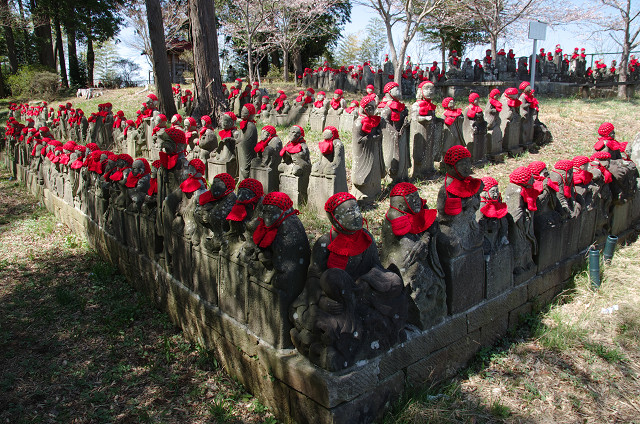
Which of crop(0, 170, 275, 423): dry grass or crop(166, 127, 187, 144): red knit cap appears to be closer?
crop(0, 170, 275, 423): dry grass

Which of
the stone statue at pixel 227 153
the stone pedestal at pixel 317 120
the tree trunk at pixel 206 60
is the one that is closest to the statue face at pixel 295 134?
the stone statue at pixel 227 153

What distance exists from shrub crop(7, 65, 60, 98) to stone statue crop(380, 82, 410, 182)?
2503 cm

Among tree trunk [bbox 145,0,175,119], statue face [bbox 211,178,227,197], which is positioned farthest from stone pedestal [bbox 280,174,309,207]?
tree trunk [bbox 145,0,175,119]

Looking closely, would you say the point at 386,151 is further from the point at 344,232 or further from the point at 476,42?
the point at 476,42

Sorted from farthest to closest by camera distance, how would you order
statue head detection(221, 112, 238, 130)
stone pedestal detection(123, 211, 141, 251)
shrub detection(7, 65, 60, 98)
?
shrub detection(7, 65, 60, 98) < statue head detection(221, 112, 238, 130) < stone pedestal detection(123, 211, 141, 251)

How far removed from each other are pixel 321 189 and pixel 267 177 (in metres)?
1.05

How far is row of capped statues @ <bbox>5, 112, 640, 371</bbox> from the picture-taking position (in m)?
3.28

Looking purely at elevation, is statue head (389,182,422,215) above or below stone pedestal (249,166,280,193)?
above

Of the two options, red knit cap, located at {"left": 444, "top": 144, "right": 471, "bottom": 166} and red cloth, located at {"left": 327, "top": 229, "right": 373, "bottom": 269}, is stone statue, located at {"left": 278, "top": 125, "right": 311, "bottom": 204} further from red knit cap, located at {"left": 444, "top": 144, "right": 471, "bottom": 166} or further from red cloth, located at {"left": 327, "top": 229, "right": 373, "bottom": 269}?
red cloth, located at {"left": 327, "top": 229, "right": 373, "bottom": 269}

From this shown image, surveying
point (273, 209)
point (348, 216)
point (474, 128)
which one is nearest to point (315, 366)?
point (348, 216)

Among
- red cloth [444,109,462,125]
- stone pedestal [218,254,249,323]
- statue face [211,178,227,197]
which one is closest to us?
stone pedestal [218,254,249,323]

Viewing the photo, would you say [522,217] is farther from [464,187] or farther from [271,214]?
[271,214]

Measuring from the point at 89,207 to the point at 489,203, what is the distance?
5.76 m

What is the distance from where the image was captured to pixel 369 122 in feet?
26.0
